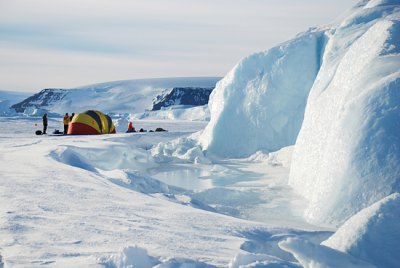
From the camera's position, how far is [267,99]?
11703 mm

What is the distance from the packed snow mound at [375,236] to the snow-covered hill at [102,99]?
2391 inches

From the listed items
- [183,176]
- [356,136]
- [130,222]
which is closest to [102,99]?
[183,176]

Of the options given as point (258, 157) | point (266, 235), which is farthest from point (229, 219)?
point (258, 157)

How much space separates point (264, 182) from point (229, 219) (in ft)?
13.2

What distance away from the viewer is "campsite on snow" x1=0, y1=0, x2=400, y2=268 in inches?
118

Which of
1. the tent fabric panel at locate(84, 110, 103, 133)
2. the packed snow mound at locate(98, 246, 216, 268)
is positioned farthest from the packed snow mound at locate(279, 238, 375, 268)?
the tent fabric panel at locate(84, 110, 103, 133)

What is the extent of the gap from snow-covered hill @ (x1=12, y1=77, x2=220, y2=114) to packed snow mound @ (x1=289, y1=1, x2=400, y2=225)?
188ft

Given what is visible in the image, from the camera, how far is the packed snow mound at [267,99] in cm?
1160

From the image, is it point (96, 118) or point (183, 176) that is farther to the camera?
point (96, 118)

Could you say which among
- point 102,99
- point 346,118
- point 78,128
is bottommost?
point 102,99

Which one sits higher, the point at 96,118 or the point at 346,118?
the point at 346,118

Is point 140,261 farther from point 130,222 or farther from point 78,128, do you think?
point 78,128

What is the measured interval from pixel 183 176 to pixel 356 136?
4.65 m

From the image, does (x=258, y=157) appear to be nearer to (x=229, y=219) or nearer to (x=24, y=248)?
(x=229, y=219)
